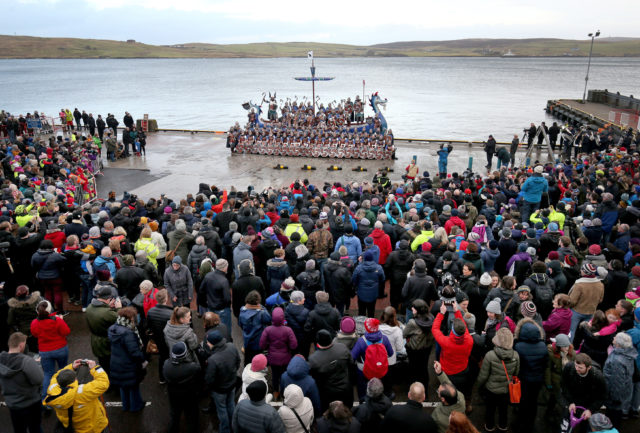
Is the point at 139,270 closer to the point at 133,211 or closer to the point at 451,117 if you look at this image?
the point at 133,211

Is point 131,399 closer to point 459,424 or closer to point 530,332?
point 459,424

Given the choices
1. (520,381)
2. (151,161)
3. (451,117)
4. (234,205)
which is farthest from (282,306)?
(451,117)

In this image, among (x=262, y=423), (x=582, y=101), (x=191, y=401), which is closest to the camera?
(x=262, y=423)

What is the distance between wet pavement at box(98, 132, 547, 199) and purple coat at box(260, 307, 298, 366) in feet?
38.3

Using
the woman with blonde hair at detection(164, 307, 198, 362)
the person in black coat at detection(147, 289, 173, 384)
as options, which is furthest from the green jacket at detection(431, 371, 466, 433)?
the person in black coat at detection(147, 289, 173, 384)

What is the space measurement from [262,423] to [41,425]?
3.24m

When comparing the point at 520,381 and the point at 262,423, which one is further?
the point at 520,381

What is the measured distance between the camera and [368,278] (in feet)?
22.6

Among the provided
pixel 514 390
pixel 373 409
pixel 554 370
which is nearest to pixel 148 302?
pixel 373 409

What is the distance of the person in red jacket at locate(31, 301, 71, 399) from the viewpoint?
5.40 m

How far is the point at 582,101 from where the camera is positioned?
4141cm

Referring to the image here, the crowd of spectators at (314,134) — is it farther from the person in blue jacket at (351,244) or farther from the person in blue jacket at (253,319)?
the person in blue jacket at (253,319)

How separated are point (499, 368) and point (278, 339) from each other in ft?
8.22

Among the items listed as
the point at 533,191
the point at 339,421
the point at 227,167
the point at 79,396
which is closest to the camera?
the point at 339,421
